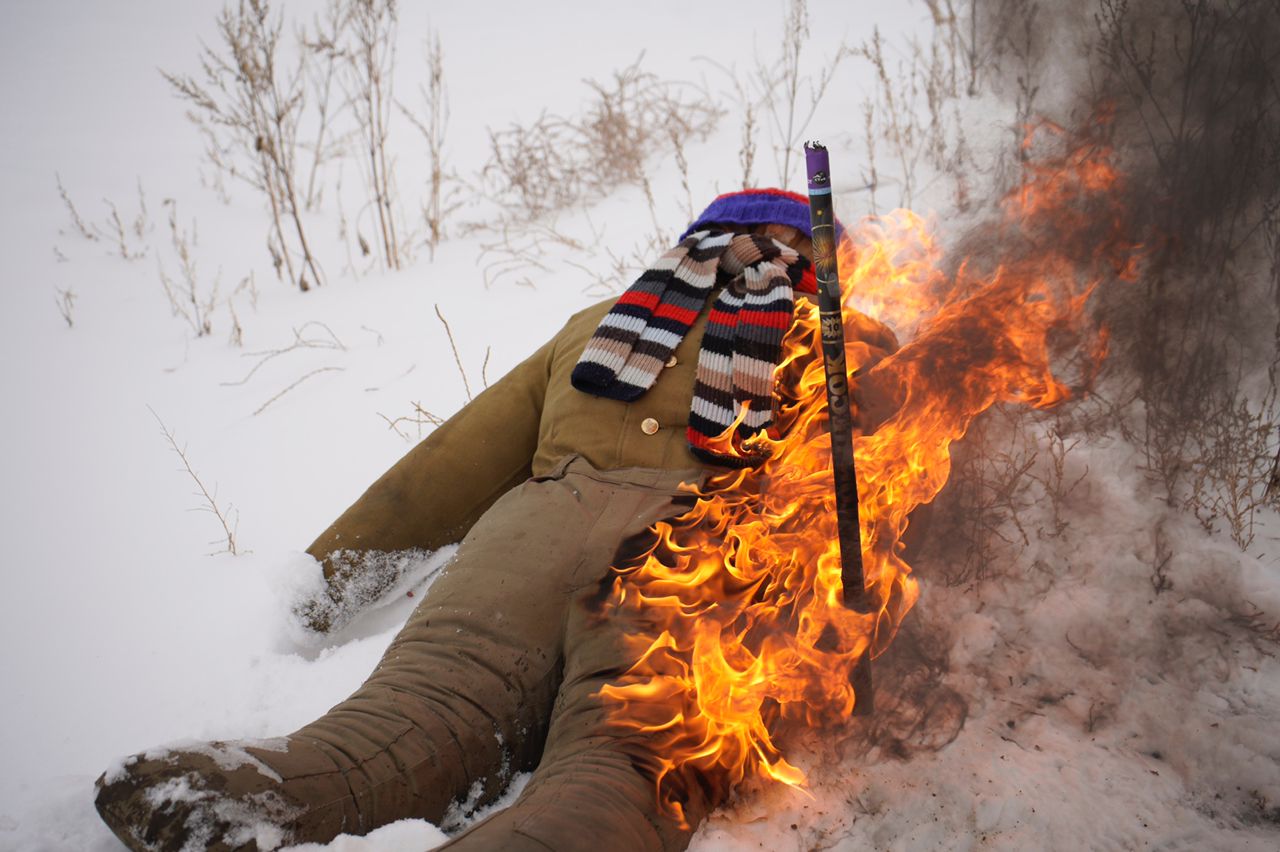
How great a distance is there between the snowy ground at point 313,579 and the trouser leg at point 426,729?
4.9 inches

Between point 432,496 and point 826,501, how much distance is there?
1116 millimetres

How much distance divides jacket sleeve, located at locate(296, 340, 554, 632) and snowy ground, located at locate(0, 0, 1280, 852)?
0.11 meters

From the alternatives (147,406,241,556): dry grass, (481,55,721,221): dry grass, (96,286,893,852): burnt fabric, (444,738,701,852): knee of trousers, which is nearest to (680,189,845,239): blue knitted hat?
(96,286,893,852): burnt fabric

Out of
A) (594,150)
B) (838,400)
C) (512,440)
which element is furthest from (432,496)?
(594,150)

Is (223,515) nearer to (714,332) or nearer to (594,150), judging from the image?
(714,332)

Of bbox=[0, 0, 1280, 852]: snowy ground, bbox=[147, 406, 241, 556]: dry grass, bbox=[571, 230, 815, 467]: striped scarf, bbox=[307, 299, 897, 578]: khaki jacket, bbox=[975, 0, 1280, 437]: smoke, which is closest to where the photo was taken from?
bbox=[0, 0, 1280, 852]: snowy ground

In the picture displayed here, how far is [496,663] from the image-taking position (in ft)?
5.64

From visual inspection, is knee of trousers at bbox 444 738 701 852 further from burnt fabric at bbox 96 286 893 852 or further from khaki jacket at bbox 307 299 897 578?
khaki jacket at bbox 307 299 897 578

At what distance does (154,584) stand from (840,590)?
7.65ft

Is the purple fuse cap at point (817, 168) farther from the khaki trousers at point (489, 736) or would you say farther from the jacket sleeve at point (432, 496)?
the jacket sleeve at point (432, 496)

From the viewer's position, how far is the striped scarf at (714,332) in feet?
6.55

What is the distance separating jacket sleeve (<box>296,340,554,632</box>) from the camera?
2.28m

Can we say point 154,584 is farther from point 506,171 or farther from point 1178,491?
point 506,171

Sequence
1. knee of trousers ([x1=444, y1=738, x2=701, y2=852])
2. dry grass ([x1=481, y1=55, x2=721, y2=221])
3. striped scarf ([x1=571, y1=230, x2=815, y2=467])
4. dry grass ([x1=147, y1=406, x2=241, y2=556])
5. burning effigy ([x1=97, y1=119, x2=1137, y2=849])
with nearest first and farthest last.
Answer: knee of trousers ([x1=444, y1=738, x2=701, y2=852]), burning effigy ([x1=97, y1=119, x2=1137, y2=849]), striped scarf ([x1=571, y1=230, x2=815, y2=467]), dry grass ([x1=147, y1=406, x2=241, y2=556]), dry grass ([x1=481, y1=55, x2=721, y2=221])
